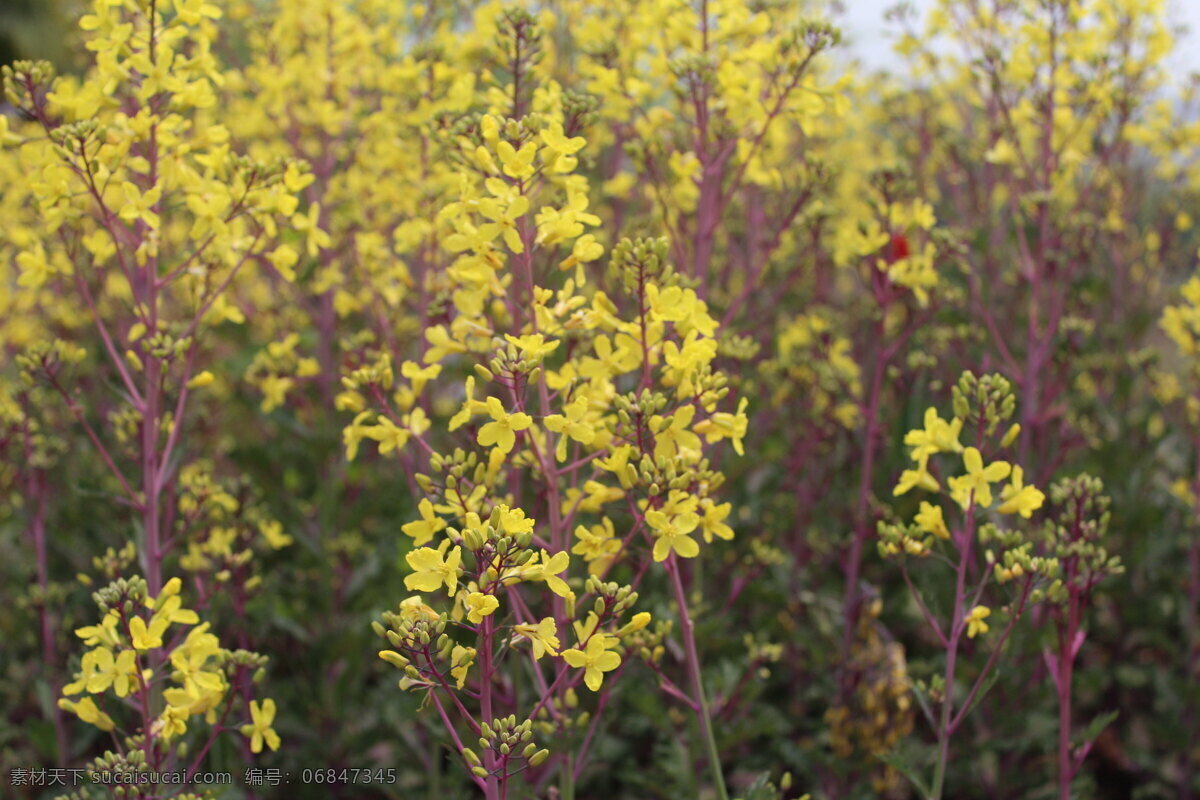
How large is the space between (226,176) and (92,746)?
8.27ft

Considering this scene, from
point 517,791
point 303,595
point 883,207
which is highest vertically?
point 883,207

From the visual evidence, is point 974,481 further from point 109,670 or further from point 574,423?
point 109,670

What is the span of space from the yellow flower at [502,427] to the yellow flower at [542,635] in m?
0.37

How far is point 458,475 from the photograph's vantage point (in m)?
2.04

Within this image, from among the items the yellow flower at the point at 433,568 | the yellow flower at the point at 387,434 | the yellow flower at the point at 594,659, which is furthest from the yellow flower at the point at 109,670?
the yellow flower at the point at 594,659

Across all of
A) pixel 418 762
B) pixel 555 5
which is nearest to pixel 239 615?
pixel 418 762

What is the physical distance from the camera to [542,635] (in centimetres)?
182

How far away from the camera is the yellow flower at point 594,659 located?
6.13 feet

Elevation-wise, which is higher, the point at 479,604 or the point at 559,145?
the point at 559,145

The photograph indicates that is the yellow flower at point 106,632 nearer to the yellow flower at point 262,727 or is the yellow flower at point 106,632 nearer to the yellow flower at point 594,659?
the yellow flower at point 262,727

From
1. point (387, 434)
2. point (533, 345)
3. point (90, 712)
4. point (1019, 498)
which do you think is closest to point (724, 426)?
point (533, 345)

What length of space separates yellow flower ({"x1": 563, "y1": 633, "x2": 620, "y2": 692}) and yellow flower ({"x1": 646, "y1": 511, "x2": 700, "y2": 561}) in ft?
0.73

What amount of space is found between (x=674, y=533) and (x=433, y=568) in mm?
544

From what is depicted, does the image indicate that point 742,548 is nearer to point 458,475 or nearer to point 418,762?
point 418,762
